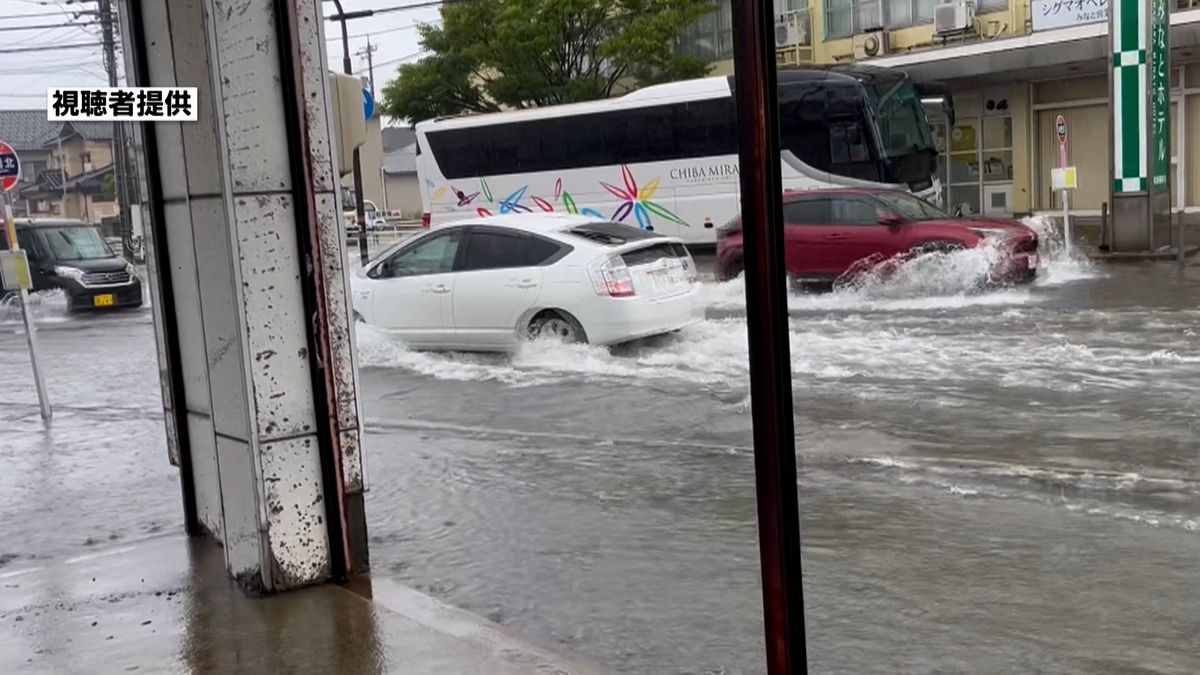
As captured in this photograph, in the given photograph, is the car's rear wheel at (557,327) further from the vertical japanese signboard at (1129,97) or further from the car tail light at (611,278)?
the vertical japanese signboard at (1129,97)

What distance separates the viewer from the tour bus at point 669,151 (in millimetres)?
20094

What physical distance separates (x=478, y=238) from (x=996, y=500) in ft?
23.6

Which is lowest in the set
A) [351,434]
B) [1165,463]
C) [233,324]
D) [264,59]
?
[1165,463]

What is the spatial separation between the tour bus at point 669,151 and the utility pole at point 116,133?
6.72 metres

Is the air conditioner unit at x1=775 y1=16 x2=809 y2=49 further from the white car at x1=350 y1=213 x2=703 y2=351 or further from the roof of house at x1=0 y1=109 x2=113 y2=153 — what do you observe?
the white car at x1=350 y1=213 x2=703 y2=351

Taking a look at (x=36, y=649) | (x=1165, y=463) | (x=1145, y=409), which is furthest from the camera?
(x=1145, y=409)

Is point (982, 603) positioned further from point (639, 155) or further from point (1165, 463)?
point (639, 155)

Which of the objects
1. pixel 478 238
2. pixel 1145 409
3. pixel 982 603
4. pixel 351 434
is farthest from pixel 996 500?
pixel 478 238

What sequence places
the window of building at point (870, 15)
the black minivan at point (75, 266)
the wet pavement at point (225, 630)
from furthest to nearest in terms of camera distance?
the window of building at point (870, 15)
the black minivan at point (75, 266)
the wet pavement at point (225, 630)

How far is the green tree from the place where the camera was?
27656mm

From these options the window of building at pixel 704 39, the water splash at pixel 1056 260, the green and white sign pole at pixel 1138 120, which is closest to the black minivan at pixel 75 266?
the window of building at pixel 704 39

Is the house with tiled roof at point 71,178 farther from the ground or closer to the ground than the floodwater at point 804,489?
farther from the ground

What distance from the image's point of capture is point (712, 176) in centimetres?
2275

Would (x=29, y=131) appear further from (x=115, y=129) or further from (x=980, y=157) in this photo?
(x=980, y=157)
